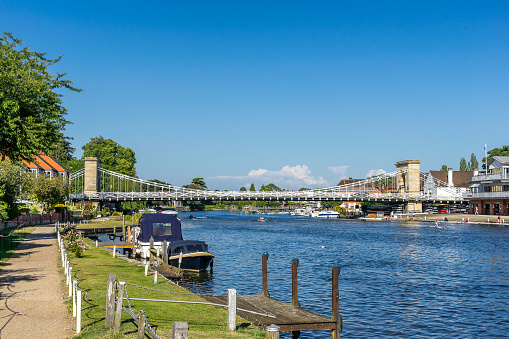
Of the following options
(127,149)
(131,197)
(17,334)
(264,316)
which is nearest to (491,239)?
(264,316)

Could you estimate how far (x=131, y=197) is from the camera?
123875 mm

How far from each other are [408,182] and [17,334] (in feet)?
432

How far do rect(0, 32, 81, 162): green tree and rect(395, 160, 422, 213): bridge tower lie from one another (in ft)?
356

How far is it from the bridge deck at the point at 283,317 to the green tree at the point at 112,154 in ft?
450

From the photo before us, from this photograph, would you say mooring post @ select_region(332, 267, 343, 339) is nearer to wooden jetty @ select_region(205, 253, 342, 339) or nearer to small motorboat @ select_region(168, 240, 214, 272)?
wooden jetty @ select_region(205, 253, 342, 339)

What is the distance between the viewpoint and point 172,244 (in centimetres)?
3644

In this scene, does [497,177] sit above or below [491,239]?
above

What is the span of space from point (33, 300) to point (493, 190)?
10339cm

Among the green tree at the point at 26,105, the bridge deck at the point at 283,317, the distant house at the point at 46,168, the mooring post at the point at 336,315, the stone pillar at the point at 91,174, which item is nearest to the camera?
the bridge deck at the point at 283,317

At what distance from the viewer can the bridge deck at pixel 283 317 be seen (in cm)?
1675

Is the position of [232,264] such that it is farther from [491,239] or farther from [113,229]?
[491,239]

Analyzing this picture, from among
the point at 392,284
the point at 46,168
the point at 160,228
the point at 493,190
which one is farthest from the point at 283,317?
the point at 493,190

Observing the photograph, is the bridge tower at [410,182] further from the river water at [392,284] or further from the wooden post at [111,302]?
the wooden post at [111,302]

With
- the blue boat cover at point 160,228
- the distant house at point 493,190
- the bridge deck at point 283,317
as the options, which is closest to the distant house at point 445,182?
the distant house at point 493,190
